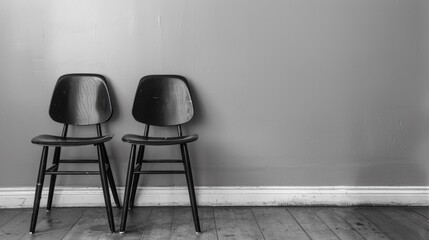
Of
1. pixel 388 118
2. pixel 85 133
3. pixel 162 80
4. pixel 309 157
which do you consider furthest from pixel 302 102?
pixel 85 133

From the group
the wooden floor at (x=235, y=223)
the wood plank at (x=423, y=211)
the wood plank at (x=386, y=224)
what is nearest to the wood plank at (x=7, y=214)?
the wooden floor at (x=235, y=223)

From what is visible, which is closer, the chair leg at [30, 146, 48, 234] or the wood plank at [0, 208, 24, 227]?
the chair leg at [30, 146, 48, 234]

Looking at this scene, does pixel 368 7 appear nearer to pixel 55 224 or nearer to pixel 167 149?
pixel 167 149

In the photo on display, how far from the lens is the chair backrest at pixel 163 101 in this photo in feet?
8.70

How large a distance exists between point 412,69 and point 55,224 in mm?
2243

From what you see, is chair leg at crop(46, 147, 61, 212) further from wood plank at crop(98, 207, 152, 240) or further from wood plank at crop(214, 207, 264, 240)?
wood plank at crop(214, 207, 264, 240)

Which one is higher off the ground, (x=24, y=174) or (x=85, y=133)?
(x=85, y=133)

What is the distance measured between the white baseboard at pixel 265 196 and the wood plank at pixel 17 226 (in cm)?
19

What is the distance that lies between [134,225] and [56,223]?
16.7 inches

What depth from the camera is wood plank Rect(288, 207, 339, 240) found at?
7.41 feet

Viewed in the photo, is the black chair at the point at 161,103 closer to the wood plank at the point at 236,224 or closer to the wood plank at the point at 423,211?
the wood plank at the point at 236,224

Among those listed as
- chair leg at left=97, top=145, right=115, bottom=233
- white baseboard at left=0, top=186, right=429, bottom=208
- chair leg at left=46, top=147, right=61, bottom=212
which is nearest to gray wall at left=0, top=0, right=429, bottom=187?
white baseboard at left=0, top=186, right=429, bottom=208

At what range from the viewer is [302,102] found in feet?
9.18

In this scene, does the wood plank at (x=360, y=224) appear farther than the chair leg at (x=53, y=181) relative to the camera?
No
